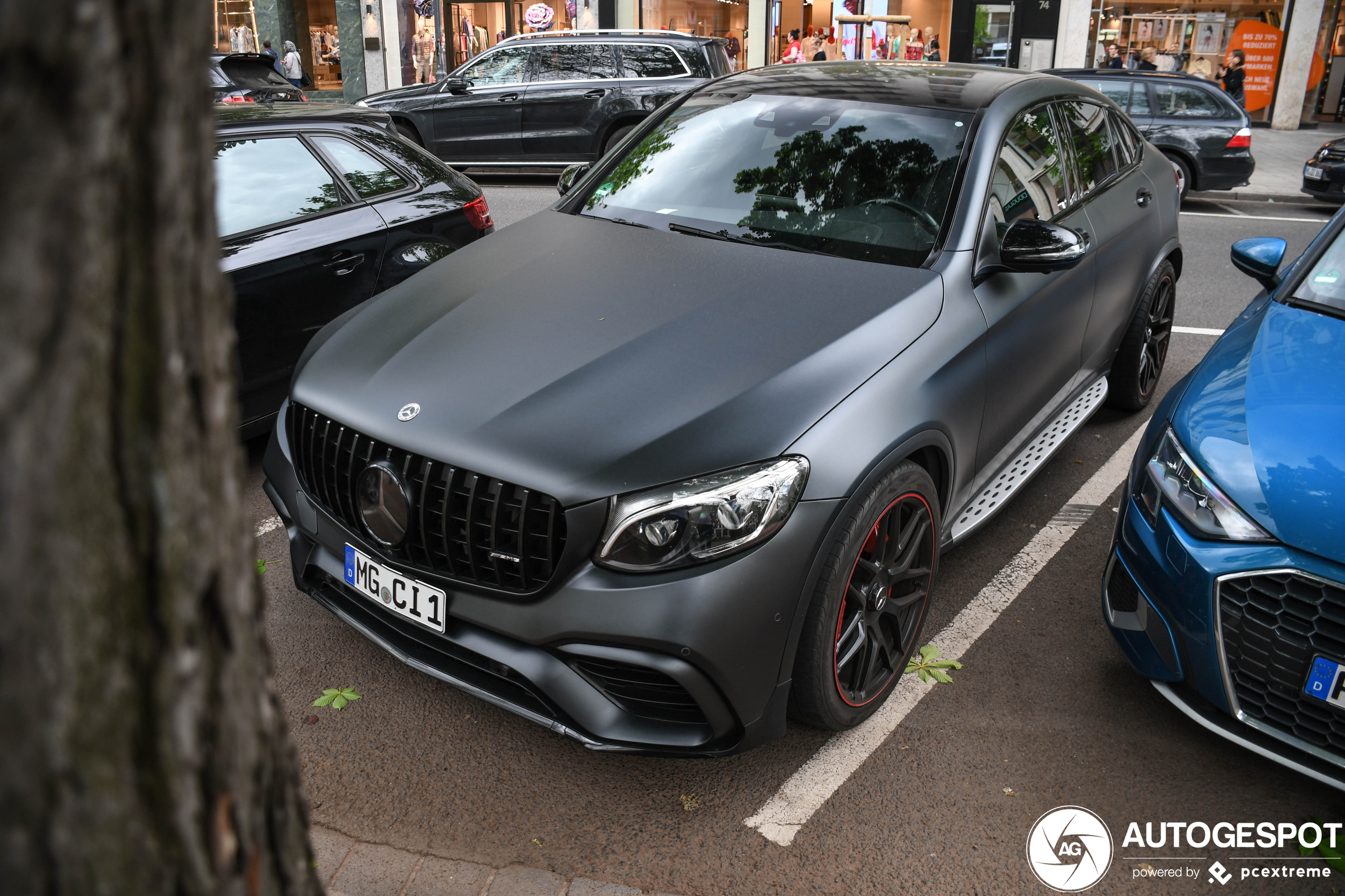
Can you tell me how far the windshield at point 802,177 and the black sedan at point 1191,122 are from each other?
9.80 metres

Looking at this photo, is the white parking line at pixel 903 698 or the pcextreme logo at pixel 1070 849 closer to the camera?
the pcextreme logo at pixel 1070 849

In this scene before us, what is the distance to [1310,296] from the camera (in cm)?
336

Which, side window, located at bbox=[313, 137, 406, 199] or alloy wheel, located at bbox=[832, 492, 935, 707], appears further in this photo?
side window, located at bbox=[313, 137, 406, 199]

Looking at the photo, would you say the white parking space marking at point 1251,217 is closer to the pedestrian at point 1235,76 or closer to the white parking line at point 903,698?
the pedestrian at point 1235,76

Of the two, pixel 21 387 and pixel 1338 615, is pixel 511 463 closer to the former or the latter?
pixel 21 387

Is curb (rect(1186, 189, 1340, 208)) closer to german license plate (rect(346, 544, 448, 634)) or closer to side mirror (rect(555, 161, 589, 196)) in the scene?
side mirror (rect(555, 161, 589, 196))

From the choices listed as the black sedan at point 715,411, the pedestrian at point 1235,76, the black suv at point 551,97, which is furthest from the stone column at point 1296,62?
the black sedan at point 715,411

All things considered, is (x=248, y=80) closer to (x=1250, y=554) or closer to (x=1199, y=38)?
(x=1250, y=554)

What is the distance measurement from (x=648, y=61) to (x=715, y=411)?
37.6 feet

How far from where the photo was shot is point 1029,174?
3.80 m

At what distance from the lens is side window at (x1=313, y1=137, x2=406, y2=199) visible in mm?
4859

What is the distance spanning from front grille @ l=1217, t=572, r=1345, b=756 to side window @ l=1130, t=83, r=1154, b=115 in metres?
11.4

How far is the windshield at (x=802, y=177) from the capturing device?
11.1 feet

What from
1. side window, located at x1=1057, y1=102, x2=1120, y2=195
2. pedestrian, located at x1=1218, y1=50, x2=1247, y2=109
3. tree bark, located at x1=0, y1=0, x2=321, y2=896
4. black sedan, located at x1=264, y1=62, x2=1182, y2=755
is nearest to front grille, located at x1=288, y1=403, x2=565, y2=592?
black sedan, located at x1=264, y1=62, x2=1182, y2=755
